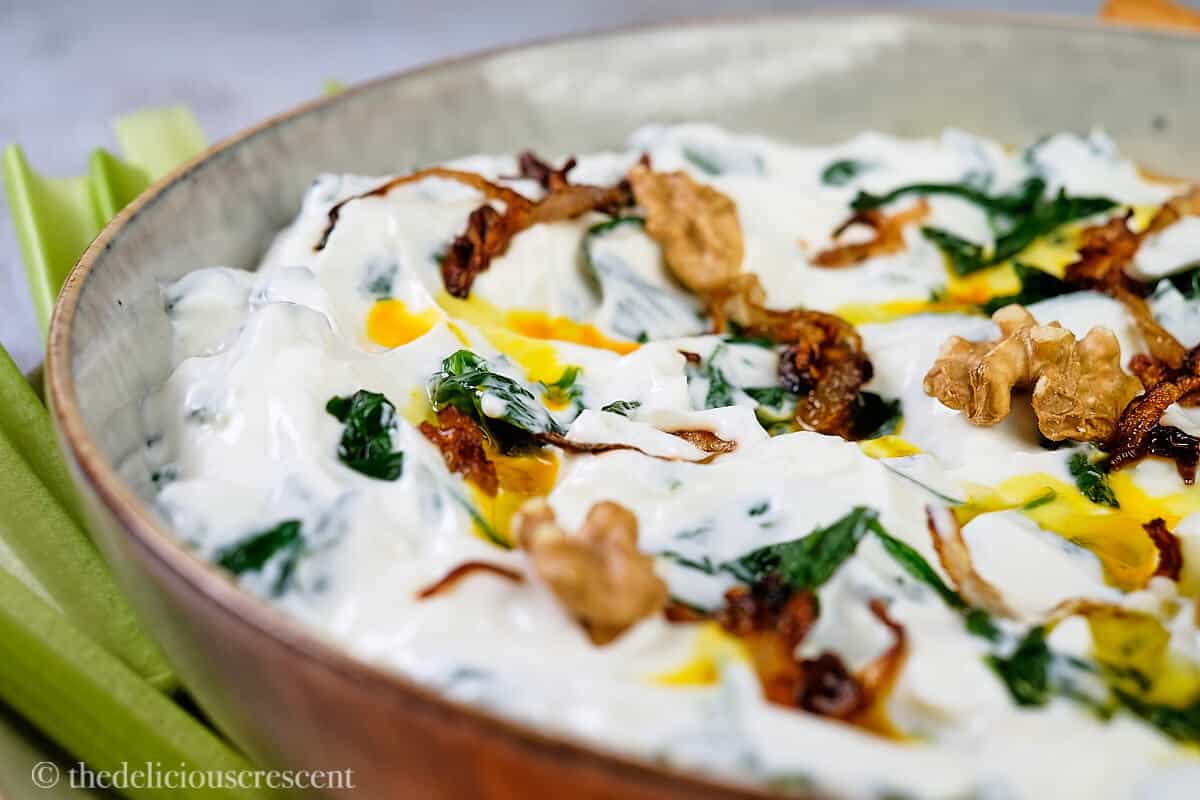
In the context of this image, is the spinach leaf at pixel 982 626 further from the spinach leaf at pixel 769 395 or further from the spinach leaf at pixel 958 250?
the spinach leaf at pixel 958 250

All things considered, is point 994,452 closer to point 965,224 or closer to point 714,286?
point 714,286

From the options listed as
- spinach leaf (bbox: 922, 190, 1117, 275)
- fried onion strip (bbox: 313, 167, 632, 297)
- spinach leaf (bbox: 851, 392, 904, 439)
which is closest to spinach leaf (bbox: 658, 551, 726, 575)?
spinach leaf (bbox: 851, 392, 904, 439)

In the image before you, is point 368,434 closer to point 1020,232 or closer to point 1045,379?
point 1045,379

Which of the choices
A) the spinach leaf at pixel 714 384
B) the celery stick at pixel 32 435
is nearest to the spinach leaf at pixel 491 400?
the spinach leaf at pixel 714 384

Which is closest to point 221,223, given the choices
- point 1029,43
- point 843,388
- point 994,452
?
point 843,388

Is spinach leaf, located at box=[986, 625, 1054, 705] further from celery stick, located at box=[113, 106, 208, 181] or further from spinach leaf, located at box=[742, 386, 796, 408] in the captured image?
celery stick, located at box=[113, 106, 208, 181]
